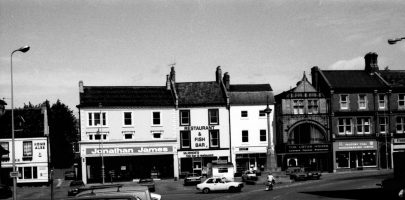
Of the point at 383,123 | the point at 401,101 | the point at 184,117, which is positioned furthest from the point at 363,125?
the point at 184,117

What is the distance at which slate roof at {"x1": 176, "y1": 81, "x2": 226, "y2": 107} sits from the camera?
6638cm

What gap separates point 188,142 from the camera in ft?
216

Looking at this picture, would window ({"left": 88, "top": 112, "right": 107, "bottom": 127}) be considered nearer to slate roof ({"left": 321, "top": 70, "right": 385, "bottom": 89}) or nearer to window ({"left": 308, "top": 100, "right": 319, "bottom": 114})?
window ({"left": 308, "top": 100, "right": 319, "bottom": 114})

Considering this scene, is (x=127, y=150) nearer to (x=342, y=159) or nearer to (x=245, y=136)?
(x=245, y=136)

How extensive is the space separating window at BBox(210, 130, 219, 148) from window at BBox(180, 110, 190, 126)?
10.8ft

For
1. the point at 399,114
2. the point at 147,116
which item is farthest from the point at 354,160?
the point at 147,116

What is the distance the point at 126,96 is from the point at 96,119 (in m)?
4.79

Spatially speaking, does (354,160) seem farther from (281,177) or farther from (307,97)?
(281,177)

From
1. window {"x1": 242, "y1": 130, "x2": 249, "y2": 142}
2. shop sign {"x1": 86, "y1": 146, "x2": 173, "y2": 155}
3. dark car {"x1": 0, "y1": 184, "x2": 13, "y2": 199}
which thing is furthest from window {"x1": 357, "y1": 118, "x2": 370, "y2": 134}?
dark car {"x1": 0, "y1": 184, "x2": 13, "y2": 199}

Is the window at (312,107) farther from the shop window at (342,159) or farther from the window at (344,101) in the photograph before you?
the shop window at (342,159)

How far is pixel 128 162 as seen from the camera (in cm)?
6419

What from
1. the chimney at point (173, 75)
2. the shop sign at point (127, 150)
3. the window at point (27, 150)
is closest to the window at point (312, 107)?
the chimney at point (173, 75)

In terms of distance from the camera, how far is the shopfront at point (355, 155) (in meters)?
68.2

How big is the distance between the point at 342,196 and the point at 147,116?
34631 mm
